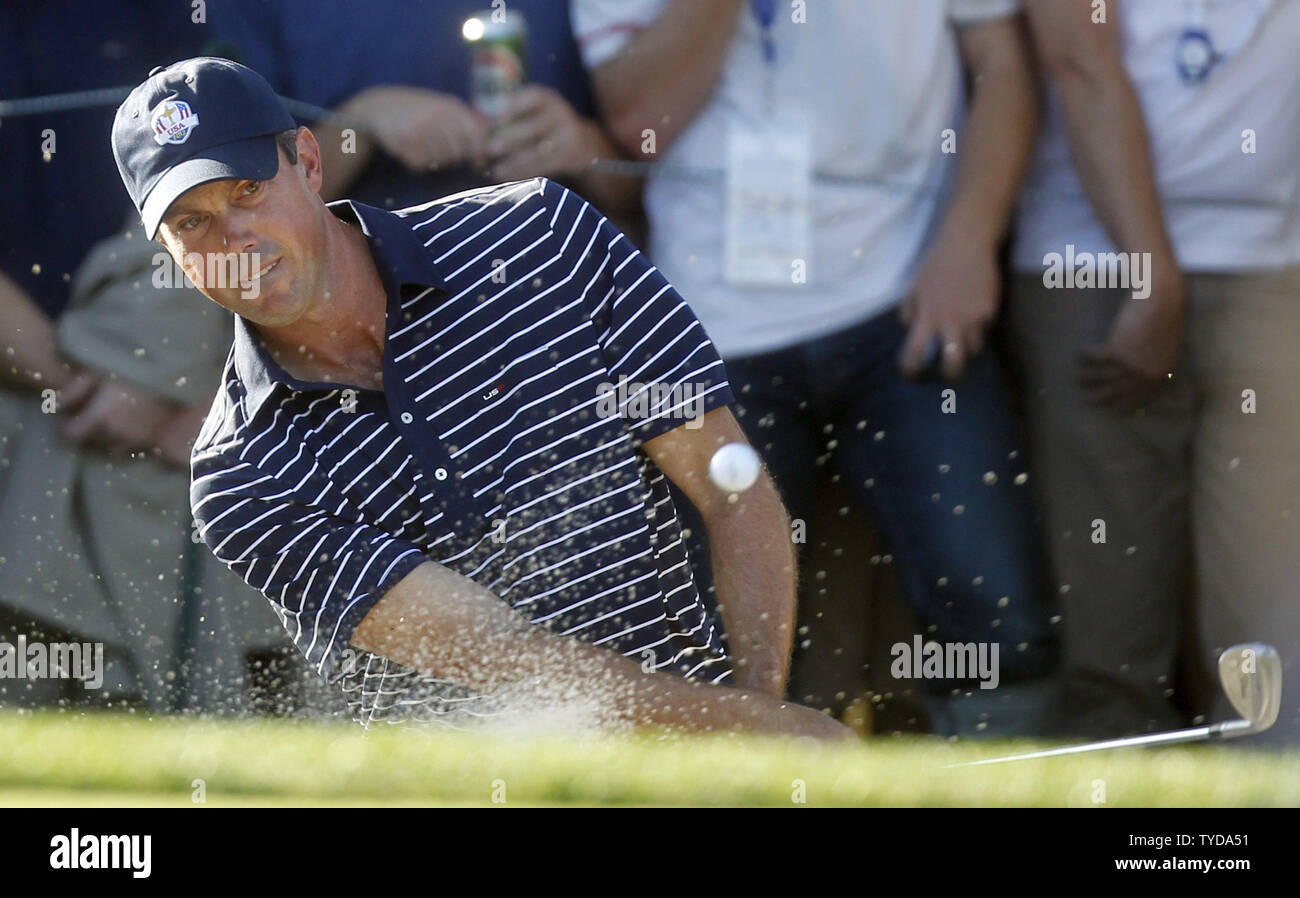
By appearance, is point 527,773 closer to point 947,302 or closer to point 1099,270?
point 947,302

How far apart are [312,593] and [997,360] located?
1335 mm

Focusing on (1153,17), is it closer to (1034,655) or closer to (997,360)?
(997,360)

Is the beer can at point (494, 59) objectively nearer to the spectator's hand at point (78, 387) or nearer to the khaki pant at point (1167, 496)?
the spectator's hand at point (78, 387)

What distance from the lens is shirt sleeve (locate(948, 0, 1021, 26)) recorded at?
3104 mm

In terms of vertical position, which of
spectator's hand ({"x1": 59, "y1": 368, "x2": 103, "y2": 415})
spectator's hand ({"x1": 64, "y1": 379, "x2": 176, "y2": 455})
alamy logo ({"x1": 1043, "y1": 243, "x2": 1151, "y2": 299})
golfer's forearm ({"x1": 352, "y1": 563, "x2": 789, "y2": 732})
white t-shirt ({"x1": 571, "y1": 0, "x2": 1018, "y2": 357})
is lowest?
golfer's forearm ({"x1": 352, "y1": 563, "x2": 789, "y2": 732})

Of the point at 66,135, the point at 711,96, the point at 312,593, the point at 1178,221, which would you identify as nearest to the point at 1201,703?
the point at 1178,221

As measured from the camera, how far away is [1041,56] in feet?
10.2

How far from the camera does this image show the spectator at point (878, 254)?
10.1ft

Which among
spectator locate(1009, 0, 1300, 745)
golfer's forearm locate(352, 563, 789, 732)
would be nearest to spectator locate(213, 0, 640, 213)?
spectator locate(1009, 0, 1300, 745)

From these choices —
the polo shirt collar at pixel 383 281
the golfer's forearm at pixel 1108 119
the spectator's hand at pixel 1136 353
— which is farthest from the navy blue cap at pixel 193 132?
the spectator's hand at pixel 1136 353
